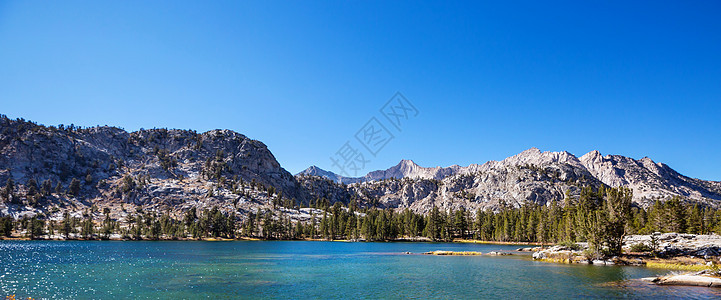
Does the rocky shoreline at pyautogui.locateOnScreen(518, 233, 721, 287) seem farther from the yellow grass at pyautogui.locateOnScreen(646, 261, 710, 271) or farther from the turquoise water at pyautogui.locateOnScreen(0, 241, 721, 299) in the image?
the turquoise water at pyautogui.locateOnScreen(0, 241, 721, 299)

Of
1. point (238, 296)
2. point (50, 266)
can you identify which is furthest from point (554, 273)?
point (50, 266)

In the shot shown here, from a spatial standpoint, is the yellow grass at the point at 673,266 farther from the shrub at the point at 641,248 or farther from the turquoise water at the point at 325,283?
the turquoise water at the point at 325,283

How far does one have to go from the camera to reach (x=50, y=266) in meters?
69.2

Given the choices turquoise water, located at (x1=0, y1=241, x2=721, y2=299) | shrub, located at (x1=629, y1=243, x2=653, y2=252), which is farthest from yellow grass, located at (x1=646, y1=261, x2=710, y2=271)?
turquoise water, located at (x1=0, y1=241, x2=721, y2=299)

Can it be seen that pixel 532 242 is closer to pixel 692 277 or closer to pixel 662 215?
pixel 662 215

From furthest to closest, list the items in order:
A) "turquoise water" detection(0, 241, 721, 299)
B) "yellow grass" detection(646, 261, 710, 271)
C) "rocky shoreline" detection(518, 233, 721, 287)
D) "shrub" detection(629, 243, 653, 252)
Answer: "shrub" detection(629, 243, 653, 252) < "rocky shoreline" detection(518, 233, 721, 287) < "yellow grass" detection(646, 261, 710, 271) < "turquoise water" detection(0, 241, 721, 299)

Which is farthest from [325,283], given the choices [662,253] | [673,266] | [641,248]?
[662,253]

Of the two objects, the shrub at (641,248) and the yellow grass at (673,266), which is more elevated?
the shrub at (641,248)

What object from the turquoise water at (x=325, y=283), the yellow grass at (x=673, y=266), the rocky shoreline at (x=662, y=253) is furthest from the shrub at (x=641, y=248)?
the turquoise water at (x=325, y=283)

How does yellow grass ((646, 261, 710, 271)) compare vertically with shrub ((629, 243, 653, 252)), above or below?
below

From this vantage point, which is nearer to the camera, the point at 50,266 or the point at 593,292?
the point at 593,292

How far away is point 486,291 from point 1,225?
745ft

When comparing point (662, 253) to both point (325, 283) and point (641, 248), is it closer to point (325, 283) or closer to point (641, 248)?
point (641, 248)

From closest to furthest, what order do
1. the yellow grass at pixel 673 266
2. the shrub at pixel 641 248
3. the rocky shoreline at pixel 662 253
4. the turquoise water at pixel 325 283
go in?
the turquoise water at pixel 325 283 → the yellow grass at pixel 673 266 → the rocky shoreline at pixel 662 253 → the shrub at pixel 641 248
